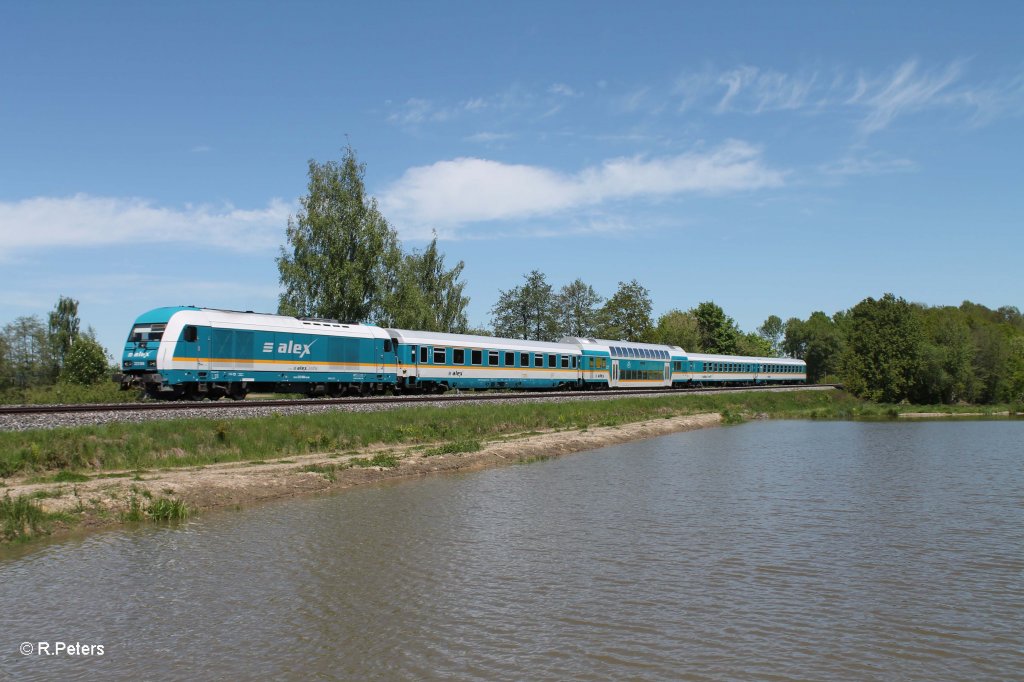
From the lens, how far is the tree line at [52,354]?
278ft

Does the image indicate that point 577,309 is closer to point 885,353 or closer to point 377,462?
point 885,353

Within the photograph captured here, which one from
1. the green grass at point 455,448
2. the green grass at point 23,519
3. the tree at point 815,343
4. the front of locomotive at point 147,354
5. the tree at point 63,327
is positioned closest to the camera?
the green grass at point 23,519

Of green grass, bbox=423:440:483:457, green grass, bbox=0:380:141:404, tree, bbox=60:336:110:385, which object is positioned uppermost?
tree, bbox=60:336:110:385

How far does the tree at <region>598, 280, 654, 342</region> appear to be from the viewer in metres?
120

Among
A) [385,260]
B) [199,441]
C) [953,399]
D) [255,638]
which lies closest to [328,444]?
[199,441]

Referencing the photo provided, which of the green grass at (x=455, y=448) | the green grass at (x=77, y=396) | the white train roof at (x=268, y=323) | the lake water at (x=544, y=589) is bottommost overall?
the lake water at (x=544, y=589)

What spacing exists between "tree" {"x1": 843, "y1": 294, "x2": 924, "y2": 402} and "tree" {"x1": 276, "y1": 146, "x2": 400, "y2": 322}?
190ft

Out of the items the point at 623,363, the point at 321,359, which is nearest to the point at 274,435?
the point at 321,359

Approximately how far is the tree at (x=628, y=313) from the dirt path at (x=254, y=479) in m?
86.3

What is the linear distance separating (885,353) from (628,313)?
136 feet

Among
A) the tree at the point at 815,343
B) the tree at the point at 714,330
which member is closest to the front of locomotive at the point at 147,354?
the tree at the point at 714,330

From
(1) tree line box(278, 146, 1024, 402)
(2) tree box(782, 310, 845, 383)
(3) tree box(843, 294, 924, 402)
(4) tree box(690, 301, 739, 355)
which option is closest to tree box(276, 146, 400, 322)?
(1) tree line box(278, 146, 1024, 402)

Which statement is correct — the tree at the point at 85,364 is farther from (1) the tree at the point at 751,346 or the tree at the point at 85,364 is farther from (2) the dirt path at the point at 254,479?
(1) the tree at the point at 751,346

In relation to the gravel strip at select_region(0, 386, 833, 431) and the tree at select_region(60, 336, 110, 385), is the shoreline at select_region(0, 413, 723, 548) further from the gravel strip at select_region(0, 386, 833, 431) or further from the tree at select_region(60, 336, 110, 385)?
the tree at select_region(60, 336, 110, 385)
